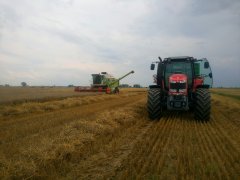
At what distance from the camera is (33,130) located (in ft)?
30.2

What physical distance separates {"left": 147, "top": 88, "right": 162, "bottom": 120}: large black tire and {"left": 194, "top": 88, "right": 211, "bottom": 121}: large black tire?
4.98ft

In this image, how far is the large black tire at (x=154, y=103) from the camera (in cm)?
1197

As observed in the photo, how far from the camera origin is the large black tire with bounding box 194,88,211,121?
11.6m

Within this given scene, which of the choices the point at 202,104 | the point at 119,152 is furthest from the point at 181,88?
the point at 119,152

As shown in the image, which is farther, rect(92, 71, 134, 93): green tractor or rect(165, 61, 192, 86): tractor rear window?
rect(92, 71, 134, 93): green tractor

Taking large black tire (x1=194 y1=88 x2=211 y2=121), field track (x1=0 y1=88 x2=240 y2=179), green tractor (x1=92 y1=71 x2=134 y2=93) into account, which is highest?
green tractor (x1=92 y1=71 x2=134 y2=93)

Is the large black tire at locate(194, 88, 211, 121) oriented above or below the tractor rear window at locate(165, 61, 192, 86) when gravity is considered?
below

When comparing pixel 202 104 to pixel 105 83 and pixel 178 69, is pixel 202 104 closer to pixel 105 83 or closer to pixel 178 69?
pixel 178 69

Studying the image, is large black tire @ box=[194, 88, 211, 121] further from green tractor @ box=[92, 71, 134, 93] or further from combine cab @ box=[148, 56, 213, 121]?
green tractor @ box=[92, 71, 134, 93]

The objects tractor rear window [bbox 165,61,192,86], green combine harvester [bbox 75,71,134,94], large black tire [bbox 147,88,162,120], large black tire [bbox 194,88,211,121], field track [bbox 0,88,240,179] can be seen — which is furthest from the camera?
green combine harvester [bbox 75,71,134,94]

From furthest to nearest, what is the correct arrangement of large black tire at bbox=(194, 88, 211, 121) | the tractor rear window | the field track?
the tractor rear window → large black tire at bbox=(194, 88, 211, 121) → the field track

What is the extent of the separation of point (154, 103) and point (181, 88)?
1288 mm

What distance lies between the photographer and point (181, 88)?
11984 millimetres

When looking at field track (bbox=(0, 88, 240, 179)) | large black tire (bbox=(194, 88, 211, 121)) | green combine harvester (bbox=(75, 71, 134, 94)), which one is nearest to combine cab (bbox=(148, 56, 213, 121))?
large black tire (bbox=(194, 88, 211, 121))
